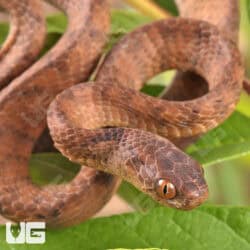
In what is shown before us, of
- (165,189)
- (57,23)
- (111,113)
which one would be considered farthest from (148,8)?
(165,189)

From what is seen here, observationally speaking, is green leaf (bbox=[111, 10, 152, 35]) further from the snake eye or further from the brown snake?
the snake eye

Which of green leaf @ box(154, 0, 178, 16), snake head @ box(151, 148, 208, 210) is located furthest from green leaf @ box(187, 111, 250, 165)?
green leaf @ box(154, 0, 178, 16)

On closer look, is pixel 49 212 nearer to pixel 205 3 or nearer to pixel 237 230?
pixel 237 230

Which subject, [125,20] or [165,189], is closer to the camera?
[165,189]

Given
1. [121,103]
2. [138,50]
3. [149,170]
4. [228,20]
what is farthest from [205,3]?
[149,170]

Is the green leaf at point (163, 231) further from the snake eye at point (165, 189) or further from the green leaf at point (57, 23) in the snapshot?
the green leaf at point (57, 23)

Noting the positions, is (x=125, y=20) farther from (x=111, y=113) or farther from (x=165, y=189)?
(x=165, y=189)

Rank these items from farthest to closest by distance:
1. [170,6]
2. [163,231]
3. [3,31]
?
[170,6] → [3,31] → [163,231]
